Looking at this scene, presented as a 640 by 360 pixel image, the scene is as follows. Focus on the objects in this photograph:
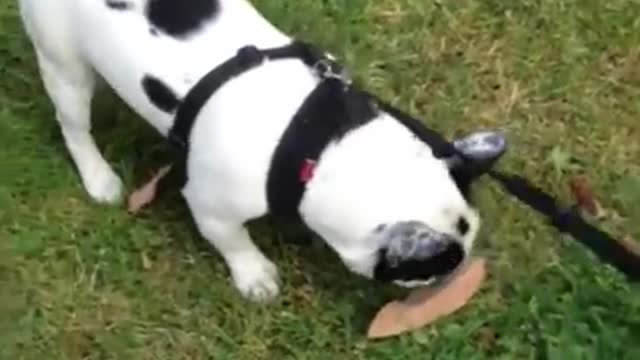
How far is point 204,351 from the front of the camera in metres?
3.04

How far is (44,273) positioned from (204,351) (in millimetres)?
375

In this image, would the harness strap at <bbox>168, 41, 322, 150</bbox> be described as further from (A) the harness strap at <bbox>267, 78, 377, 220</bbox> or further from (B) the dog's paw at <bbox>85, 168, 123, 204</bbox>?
(B) the dog's paw at <bbox>85, 168, 123, 204</bbox>

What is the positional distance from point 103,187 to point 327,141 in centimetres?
73

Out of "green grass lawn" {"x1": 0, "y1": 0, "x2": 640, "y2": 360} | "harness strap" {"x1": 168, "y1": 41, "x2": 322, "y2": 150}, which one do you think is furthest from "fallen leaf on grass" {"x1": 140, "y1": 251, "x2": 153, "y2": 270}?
"harness strap" {"x1": 168, "y1": 41, "x2": 322, "y2": 150}

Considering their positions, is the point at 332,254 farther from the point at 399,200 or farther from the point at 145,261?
the point at 399,200

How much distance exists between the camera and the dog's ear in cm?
265

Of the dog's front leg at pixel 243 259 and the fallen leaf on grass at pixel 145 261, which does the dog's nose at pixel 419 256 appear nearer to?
the dog's front leg at pixel 243 259

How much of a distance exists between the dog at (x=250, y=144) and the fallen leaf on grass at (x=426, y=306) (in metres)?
0.16

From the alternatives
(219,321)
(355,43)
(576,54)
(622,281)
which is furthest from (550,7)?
(219,321)

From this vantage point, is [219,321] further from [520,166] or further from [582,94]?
[582,94]

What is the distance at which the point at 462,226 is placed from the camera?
268 cm

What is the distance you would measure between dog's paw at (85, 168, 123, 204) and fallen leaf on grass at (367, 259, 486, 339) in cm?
62

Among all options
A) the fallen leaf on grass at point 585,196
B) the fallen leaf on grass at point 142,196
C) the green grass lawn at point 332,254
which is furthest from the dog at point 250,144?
the fallen leaf on grass at point 585,196

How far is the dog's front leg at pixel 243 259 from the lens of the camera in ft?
9.70
